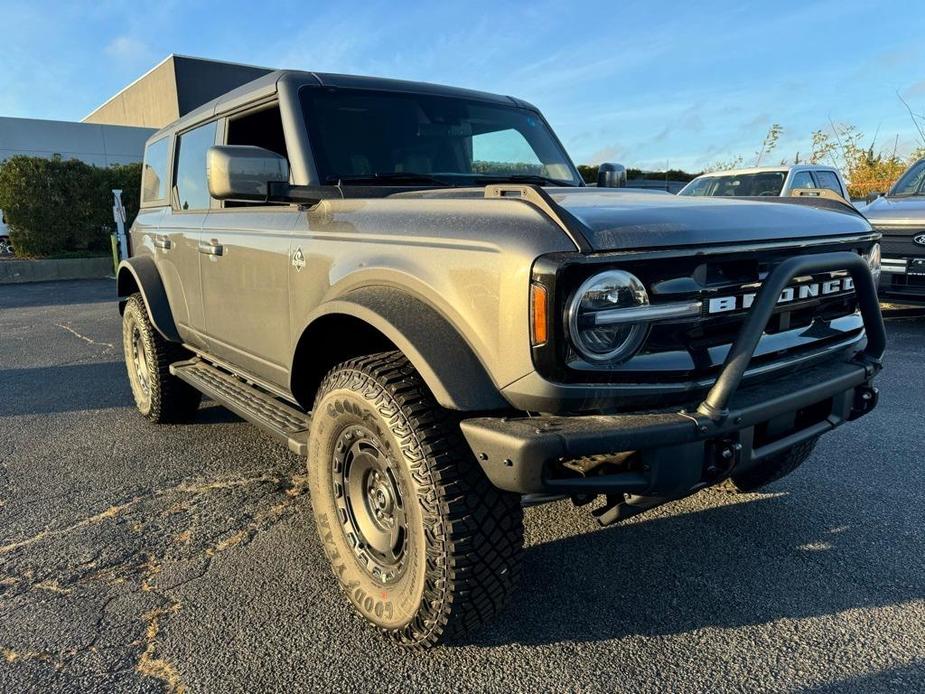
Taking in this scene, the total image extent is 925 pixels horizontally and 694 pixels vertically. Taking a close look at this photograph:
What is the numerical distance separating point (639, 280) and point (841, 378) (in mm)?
976

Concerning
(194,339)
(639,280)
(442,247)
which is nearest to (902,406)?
(639,280)

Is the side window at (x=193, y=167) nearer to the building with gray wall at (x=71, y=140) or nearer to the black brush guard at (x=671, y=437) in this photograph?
the black brush guard at (x=671, y=437)

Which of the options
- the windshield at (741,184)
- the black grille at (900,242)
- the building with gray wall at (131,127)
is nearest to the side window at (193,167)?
the black grille at (900,242)

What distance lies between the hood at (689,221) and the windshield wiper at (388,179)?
83 centimetres

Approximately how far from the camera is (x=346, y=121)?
301 cm

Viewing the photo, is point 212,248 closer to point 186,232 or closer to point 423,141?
point 186,232

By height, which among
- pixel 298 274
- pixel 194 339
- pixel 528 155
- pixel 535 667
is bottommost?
pixel 535 667

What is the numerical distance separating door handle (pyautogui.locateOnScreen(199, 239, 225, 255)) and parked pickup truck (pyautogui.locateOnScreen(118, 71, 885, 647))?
0.25m

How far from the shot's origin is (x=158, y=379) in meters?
4.32

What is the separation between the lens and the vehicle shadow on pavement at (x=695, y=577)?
2299 mm

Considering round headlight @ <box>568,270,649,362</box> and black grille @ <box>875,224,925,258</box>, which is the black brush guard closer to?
round headlight @ <box>568,270,649,362</box>

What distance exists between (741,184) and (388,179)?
8406 millimetres

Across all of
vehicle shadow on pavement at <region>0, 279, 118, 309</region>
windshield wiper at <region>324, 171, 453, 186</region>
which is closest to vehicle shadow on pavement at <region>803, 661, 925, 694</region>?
windshield wiper at <region>324, 171, 453, 186</region>

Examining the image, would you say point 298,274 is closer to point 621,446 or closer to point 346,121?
point 346,121
